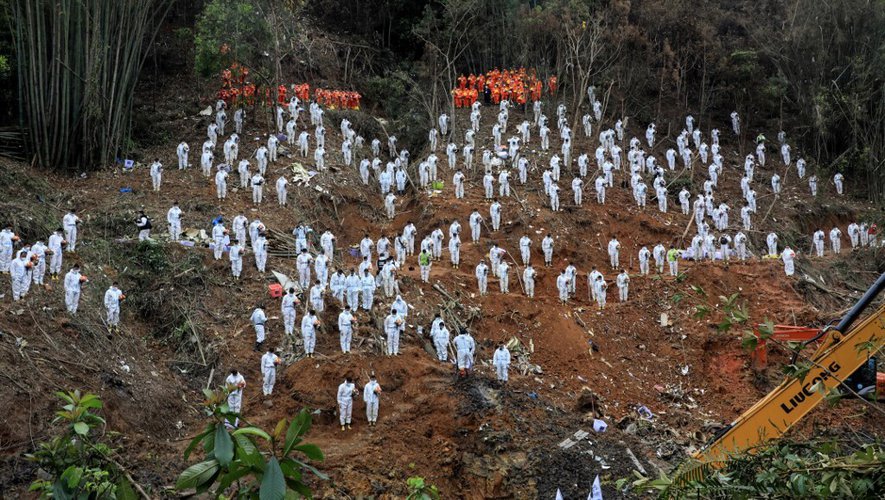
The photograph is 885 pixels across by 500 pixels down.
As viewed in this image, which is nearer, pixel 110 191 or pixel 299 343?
pixel 299 343

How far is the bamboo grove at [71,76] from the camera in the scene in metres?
20.8

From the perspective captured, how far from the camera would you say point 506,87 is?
28.9m

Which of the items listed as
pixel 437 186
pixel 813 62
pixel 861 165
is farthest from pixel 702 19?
pixel 437 186

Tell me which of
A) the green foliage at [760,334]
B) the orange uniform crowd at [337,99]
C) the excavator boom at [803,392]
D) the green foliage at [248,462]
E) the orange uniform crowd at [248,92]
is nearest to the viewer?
the green foliage at [248,462]

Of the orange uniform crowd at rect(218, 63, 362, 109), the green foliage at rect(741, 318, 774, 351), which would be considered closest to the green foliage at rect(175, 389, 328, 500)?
the green foliage at rect(741, 318, 774, 351)

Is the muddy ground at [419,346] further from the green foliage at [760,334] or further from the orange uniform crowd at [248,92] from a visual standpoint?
the green foliage at [760,334]

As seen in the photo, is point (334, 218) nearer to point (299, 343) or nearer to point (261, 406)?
point (299, 343)

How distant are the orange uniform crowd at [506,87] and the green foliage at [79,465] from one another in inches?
941

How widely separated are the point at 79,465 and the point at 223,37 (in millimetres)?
20328

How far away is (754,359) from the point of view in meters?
17.1

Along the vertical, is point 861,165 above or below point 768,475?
below

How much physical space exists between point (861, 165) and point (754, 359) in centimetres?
1501

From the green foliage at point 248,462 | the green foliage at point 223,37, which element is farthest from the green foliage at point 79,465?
the green foliage at point 223,37

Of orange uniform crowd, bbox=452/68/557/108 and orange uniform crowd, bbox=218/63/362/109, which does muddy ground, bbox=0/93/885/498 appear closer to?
orange uniform crowd, bbox=218/63/362/109
